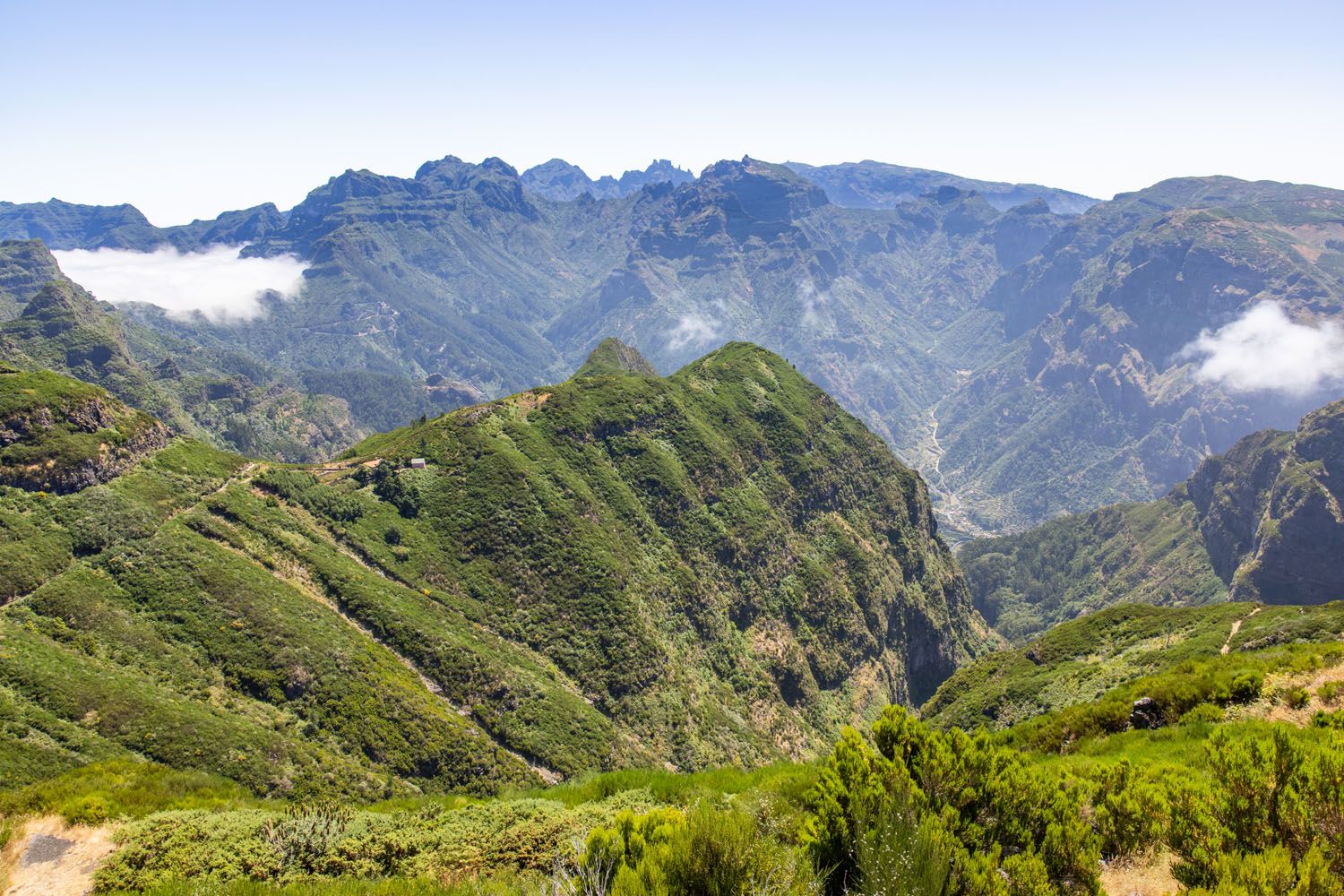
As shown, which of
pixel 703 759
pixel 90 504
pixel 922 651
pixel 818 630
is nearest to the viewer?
pixel 90 504

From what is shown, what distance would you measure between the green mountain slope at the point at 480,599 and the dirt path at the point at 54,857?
35.6 m

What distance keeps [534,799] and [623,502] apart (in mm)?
104943

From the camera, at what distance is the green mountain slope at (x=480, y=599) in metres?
62.0

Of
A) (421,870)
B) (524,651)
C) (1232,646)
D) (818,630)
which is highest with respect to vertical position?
(421,870)

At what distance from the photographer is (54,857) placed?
20.0 meters

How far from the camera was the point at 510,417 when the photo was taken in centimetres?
13225

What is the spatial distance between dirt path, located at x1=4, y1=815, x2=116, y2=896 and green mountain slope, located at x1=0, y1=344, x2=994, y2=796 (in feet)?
117

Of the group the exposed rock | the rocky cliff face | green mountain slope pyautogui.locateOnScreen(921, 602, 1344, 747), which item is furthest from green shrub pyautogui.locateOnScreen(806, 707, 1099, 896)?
the rocky cliff face

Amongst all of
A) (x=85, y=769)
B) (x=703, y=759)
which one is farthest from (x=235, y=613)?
(x=703, y=759)

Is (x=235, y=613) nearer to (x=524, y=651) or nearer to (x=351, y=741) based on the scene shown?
(x=351, y=741)

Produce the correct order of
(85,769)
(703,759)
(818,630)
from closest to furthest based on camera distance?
(85,769)
(703,759)
(818,630)

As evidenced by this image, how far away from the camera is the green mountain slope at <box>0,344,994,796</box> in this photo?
62.0 meters

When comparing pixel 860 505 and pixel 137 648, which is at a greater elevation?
pixel 137 648

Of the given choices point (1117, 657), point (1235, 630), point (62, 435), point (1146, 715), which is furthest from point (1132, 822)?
point (62, 435)
